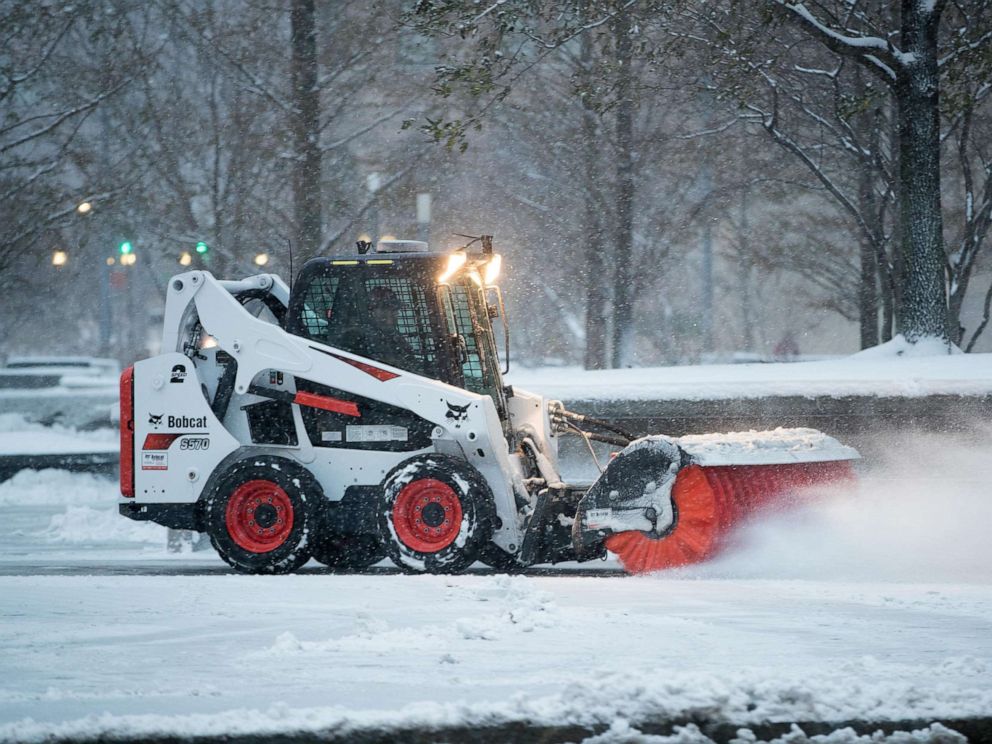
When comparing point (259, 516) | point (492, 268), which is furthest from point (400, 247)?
point (259, 516)

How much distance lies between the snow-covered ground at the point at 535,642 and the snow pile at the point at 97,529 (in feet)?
7.92

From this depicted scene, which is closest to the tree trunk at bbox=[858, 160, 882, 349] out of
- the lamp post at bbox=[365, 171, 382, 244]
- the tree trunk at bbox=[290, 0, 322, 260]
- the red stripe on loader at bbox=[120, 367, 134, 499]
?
the lamp post at bbox=[365, 171, 382, 244]

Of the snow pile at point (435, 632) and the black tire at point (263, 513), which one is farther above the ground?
the black tire at point (263, 513)

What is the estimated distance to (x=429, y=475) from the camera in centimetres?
834

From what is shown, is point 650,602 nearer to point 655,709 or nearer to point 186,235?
point 655,709

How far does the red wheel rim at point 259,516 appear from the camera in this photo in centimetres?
867

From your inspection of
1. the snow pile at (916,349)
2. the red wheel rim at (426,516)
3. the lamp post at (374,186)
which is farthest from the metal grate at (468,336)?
the lamp post at (374,186)

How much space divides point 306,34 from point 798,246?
36.4ft

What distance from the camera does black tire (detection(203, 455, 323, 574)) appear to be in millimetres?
8617

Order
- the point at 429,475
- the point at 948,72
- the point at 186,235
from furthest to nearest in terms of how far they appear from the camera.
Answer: the point at 186,235
the point at 948,72
the point at 429,475

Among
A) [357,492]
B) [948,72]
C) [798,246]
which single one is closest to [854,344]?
[798,246]

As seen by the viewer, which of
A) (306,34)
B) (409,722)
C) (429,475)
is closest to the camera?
(409,722)

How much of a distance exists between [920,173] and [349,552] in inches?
305

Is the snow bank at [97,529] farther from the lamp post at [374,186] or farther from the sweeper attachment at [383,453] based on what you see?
the lamp post at [374,186]
